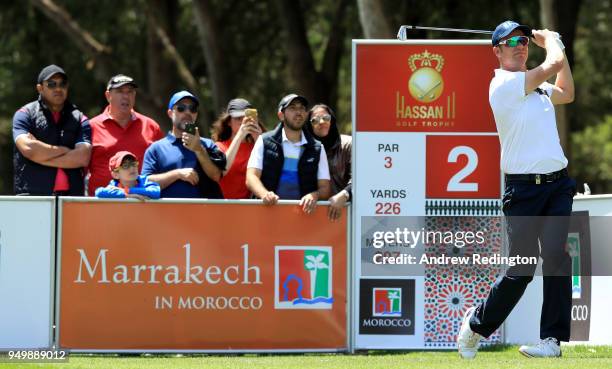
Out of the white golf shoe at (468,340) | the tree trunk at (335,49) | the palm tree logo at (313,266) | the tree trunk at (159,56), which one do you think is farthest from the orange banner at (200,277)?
the tree trunk at (159,56)

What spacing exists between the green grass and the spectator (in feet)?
5.33

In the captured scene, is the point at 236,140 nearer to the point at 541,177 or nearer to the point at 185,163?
the point at 185,163

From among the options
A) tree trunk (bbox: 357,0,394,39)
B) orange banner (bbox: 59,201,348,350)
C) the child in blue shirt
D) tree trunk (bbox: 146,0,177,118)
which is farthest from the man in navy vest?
tree trunk (bbox: 146,0,177,118)

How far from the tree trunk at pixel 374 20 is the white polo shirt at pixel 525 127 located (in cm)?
854

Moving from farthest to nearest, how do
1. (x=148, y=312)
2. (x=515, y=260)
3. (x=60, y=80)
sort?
1. (x=60, y=80)
2. (x=148, y=312)
3. (x=515, y=260)

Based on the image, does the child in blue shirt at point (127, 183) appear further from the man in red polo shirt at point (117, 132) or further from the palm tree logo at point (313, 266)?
the palm tree logo at point (313, 266)

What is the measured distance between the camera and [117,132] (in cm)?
1107

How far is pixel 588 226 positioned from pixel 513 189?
6.26 feet

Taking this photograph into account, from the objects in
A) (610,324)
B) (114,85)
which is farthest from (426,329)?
(114,85)

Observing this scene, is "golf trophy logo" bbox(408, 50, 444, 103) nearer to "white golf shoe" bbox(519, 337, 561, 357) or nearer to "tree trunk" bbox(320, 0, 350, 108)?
"white golf shoe" bbox(519, 337, 561, 357)

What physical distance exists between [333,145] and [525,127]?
2.87 meters

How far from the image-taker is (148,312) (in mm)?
9922

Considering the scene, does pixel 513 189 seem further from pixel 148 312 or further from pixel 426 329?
pixel 148 312

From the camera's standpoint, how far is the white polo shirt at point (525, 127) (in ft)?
27.5
